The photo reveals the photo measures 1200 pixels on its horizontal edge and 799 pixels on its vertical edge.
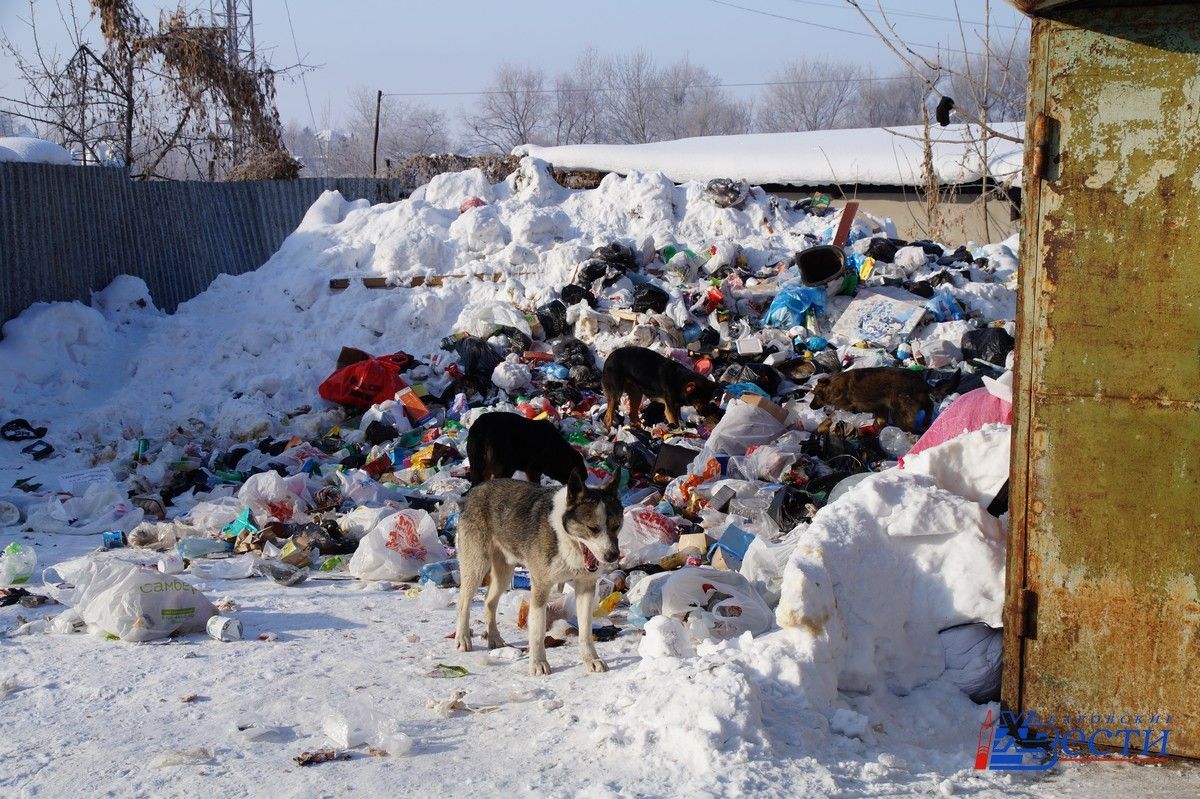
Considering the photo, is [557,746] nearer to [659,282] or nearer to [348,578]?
[348,578]

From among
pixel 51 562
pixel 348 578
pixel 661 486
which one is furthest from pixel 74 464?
pixel 661 486

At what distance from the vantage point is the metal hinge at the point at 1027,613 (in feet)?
14.3

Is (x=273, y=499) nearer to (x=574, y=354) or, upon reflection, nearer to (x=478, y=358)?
(x=478, y=358)

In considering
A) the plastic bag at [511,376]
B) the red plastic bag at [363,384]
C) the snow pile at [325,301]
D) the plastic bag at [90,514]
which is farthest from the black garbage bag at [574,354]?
the plastic bag at [90,514]

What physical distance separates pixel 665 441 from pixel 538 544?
4695mm

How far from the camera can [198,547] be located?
7.82 m

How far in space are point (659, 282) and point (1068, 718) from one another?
34.0 ft

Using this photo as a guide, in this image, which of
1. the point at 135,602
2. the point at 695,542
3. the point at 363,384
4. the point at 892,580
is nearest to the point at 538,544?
the point at 892,580

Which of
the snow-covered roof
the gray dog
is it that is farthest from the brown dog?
the snow-covered roof

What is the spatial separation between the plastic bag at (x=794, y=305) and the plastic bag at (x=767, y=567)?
7.20m

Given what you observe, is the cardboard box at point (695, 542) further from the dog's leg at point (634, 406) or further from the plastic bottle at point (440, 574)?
the dog's leg at point (634, 406)

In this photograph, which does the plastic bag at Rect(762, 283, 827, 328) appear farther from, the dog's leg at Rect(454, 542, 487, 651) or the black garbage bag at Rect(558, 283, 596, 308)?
the dog's leg at Rect(454, 542, 487, 651)

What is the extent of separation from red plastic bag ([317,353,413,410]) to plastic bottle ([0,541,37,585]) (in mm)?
5188

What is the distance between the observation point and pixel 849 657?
15.2 feet
